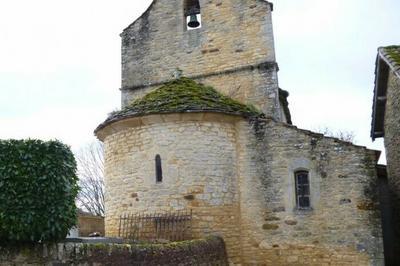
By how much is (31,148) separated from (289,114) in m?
12.8

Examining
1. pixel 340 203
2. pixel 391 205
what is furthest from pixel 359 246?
pixel 391 205

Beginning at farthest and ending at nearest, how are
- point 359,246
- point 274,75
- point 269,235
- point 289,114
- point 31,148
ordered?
point 289,114 → point 274,75 → point 269,235 → point 359,246 → point 31,148

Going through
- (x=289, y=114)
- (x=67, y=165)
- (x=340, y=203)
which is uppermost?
(x=289, y=114)

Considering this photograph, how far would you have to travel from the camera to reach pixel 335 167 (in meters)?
11.9

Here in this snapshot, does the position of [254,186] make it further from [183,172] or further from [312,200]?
[183,172]

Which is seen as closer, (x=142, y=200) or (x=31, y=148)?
(x=31, y=148)

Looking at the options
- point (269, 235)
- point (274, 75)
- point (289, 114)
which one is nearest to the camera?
point (269, 235)

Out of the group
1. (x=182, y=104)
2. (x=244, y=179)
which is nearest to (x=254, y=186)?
(x=244, y=179)

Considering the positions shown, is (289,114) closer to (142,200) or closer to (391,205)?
(391,205)

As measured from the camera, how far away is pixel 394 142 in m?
13.7

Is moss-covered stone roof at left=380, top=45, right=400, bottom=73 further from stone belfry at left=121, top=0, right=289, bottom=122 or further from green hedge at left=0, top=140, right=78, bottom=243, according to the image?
green hedge at left=0, top=140, right=78, bottom=243

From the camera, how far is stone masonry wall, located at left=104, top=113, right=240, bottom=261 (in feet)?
39.0

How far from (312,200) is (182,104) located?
4.06m

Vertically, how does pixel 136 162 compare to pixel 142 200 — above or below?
above
